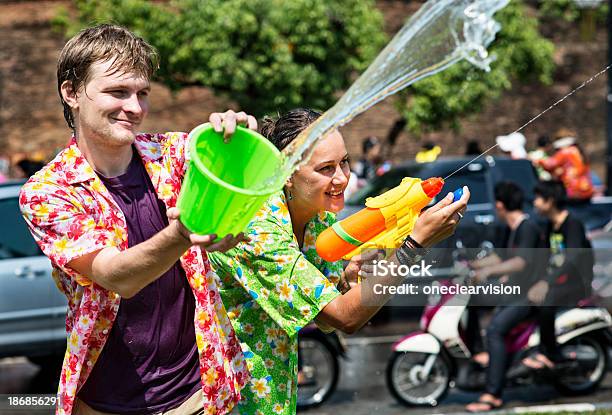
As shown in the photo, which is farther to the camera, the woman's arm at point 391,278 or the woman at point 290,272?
the woman at point 290,272

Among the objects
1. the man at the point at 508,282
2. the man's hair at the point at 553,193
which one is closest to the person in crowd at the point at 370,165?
the man's hair at the point at 553,193

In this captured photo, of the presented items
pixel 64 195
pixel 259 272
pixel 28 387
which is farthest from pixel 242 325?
pixel 28 387

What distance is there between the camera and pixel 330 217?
336 cm

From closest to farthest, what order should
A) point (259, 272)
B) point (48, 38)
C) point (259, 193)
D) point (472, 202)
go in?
A: point (259, 193), point (259, 272), point (472, 202), point (48, 38)

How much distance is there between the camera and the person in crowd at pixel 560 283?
23.0 feet

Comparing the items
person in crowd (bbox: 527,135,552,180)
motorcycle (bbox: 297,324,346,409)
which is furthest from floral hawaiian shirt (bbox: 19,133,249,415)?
person in crowd (bbox: 527,135,552,180)

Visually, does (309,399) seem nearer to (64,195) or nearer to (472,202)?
(472,202)

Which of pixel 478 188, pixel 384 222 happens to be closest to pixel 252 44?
pixel 478 188

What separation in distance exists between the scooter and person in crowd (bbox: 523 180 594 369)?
0.28 ft

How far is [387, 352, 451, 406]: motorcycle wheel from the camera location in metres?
7.00

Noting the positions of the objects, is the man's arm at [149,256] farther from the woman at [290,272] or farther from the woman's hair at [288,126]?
the woman's hair at [288,126]

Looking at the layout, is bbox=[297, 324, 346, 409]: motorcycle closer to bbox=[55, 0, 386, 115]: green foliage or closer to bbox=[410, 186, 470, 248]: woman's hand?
bbox=[410, 186, 470, 248]: woman's hand

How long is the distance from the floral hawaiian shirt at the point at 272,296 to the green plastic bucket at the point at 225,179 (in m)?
0.40

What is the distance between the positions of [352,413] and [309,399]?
1.13 feet
